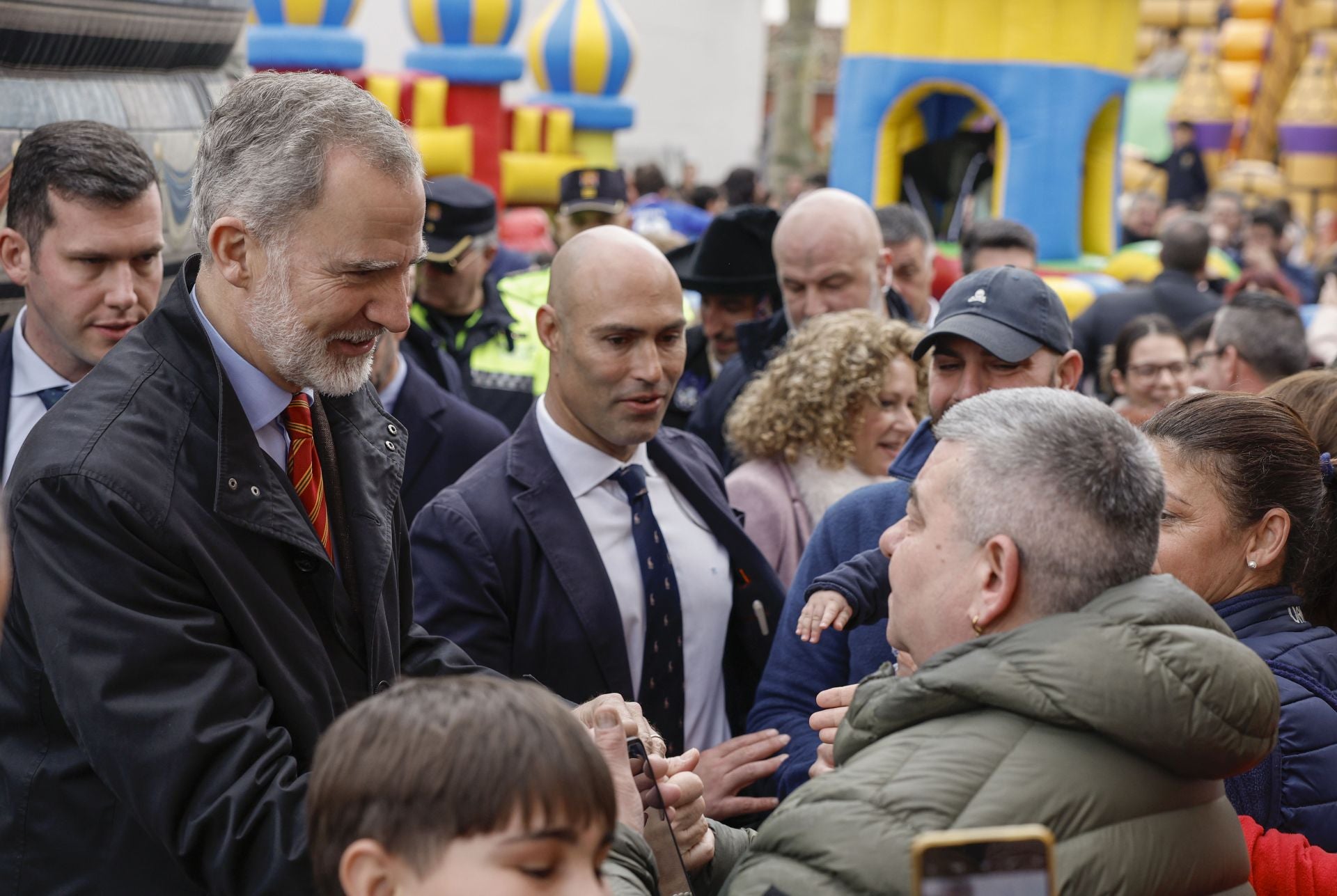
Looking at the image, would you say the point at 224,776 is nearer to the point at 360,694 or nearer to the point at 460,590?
the point at 360,694

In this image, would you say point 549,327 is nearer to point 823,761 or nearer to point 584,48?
point 823,761

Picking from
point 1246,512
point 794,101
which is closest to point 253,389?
point 1246,512

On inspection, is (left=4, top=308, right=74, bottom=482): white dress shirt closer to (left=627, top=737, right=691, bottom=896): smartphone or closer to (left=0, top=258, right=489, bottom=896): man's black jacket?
(left=0, top=258, right=489, bottom=896): man's black jacket

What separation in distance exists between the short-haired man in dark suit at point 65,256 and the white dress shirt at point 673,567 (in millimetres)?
1018

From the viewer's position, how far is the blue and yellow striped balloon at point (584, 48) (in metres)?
15.2

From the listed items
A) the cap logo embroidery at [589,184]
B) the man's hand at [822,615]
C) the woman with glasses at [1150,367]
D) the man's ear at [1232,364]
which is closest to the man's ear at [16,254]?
the man's hand at [822,615]

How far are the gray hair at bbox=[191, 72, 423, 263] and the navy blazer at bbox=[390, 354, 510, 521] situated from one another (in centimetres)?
204

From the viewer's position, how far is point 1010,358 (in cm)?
318

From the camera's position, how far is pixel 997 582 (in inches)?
71.7

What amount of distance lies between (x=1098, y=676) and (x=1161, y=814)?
0.20 meters

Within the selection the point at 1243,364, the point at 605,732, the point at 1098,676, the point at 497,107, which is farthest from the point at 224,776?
the point at 497,107

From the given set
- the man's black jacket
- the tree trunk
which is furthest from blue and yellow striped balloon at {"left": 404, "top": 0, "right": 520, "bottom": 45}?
the man's black jacket

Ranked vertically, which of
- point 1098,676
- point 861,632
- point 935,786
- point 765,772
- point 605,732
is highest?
point 1098,676

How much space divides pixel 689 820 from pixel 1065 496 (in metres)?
0.80
